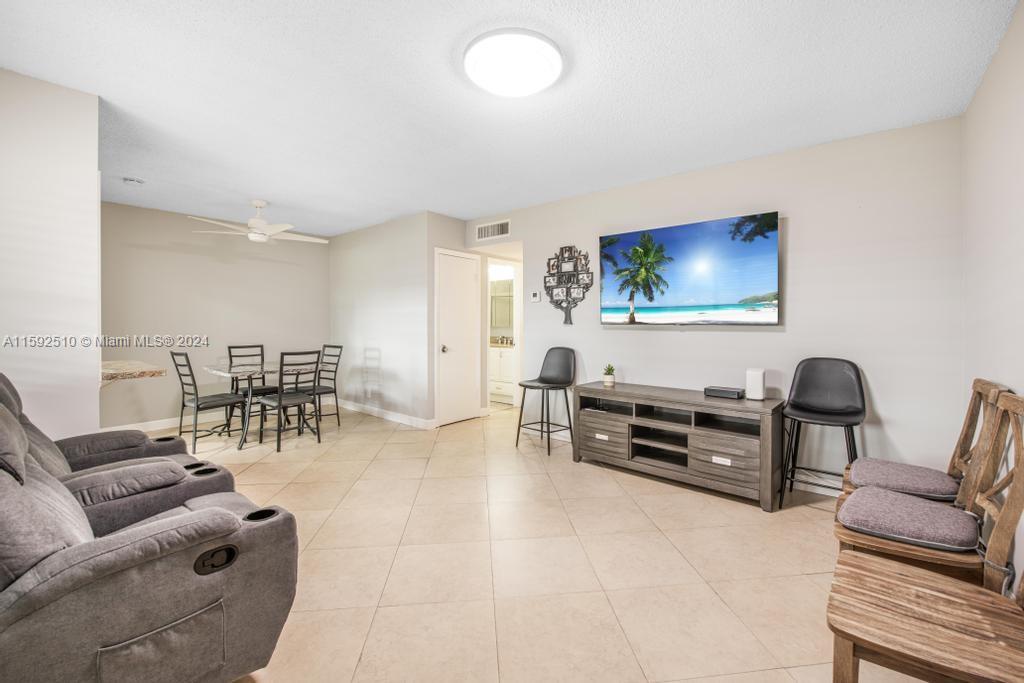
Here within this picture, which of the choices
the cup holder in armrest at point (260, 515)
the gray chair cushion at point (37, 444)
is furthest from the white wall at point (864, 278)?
the gray chair cushion at point (37, 444)

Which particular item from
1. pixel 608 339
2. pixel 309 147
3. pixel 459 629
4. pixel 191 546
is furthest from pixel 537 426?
pixel 191 546

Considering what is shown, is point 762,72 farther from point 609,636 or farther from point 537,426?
point 537,426

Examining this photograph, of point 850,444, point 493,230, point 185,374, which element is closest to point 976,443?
point 850,444

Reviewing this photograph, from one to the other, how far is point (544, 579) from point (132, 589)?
5.32 feet

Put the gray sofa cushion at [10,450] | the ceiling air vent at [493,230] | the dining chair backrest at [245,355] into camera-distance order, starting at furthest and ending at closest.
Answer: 1. the dining chair backrest at [245,355]
2. the ceiling air vent at [493,230]
3. the gray sofa cushion at [10,450]

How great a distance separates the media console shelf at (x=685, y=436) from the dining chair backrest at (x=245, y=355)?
4151mm

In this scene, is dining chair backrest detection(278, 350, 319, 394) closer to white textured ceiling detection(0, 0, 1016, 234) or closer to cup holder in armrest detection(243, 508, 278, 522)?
white textured ceiling detection(0, 0, 1016, 234)

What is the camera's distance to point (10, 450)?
124 cm

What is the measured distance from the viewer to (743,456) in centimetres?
292

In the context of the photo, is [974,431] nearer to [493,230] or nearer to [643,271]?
[643,271]

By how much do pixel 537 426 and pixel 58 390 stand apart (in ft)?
12.6

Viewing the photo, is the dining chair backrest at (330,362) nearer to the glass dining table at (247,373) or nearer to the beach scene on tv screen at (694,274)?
the glass dining table at (247,373)

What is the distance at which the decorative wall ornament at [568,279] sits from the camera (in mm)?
4305

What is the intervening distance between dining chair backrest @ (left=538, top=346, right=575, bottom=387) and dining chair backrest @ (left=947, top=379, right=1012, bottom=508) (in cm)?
271
